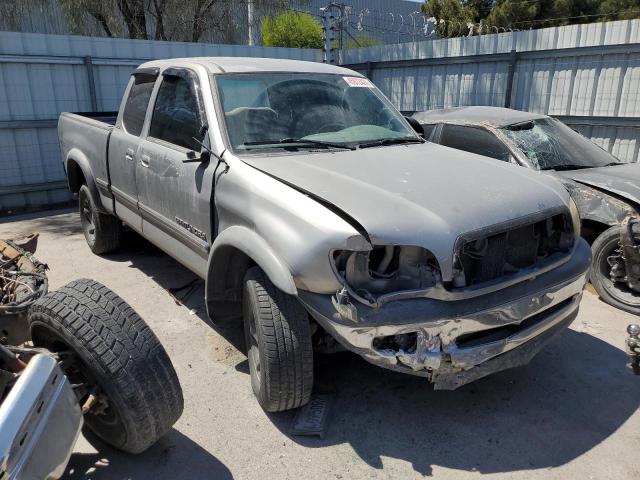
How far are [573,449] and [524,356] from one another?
56 centimetres

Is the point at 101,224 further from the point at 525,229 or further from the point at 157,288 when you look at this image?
the point at 525,229

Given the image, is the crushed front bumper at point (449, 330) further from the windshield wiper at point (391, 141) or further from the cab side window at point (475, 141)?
the cab side window at point (475, 141)

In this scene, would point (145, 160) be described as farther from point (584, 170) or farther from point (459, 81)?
point (459, 81)

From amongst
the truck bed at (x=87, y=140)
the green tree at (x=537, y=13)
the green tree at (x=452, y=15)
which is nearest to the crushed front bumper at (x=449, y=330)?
the truck bed at (x=87, y=140)

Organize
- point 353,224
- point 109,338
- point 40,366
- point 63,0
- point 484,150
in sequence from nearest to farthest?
point 40,366
point 109,338
point 353,224
point 484,150
point 63,0

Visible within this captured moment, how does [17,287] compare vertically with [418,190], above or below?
below

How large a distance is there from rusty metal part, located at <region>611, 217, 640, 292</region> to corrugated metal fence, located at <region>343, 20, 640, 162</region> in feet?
12.4

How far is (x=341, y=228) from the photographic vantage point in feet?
8.20

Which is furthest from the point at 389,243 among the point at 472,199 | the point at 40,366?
the point at 40,366

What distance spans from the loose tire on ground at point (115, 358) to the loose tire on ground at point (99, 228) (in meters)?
3.28

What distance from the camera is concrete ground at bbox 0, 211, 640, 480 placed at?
275cm

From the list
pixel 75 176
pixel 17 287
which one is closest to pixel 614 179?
pixel 17 287

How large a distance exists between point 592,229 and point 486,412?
8.48 ft

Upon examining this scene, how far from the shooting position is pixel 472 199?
282cm
